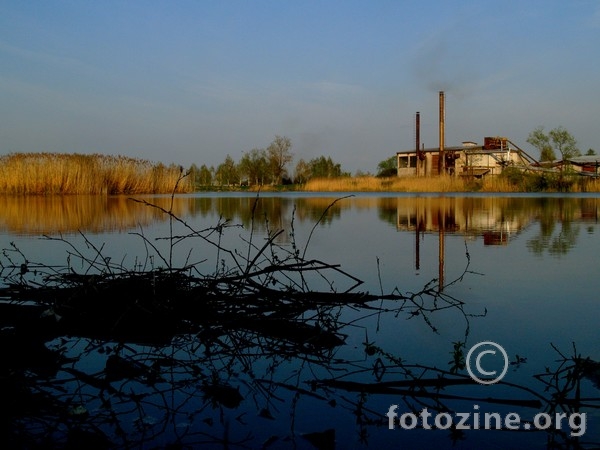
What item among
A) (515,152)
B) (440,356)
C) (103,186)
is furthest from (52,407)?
(515,152)

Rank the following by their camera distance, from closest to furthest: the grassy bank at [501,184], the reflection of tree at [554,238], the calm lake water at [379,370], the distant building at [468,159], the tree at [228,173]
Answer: the calm lake water at [379,370]
the reflection of tree at [554,238]
the grassy bank at [501,184]
the distant building at [468,159]
the tree at [228,173]

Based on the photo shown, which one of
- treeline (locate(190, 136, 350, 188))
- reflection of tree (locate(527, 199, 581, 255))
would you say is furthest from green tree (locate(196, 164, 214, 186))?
reflection of tree (locate(527, 199, 581, 255))

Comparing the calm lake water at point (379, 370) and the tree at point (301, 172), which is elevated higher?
the tree at point (301, 172)

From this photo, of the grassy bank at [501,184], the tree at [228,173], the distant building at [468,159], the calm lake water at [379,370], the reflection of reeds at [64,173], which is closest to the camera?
the calm lake water at [379,370]

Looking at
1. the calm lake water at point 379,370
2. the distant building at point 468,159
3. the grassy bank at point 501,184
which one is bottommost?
the calm lake water at point 379,370

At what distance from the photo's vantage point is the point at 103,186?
25.7m

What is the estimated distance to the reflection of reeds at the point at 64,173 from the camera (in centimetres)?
2391

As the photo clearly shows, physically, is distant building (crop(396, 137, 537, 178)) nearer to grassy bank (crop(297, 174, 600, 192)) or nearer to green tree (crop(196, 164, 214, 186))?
grassy bank (crop(297, 174, 600, 192))

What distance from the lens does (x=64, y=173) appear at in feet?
79.7

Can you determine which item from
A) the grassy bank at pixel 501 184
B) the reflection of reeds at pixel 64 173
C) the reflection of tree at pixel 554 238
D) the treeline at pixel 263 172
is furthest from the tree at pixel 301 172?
the reflection of tree at pixel 554 238

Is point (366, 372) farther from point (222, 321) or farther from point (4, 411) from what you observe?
Answer: point (4, 411)

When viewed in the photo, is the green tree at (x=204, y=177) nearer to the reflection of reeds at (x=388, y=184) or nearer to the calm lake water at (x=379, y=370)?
the reflection of reeds at (x=388, y=184)

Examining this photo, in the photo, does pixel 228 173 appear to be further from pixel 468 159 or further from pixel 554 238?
pixel 554 238

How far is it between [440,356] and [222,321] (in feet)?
3.63
